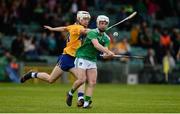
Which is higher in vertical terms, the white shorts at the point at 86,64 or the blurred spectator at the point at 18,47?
the white shorts at the point at 86,64

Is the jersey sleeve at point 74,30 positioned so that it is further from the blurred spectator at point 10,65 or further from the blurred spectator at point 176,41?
the blurred spectator at point 176,41

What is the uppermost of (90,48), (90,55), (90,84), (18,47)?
(90,48)

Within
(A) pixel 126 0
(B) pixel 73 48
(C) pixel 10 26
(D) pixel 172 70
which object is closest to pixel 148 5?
(A) pixel 126 0

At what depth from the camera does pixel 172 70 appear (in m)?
35.2

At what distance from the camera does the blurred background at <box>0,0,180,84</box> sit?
33.7 metres

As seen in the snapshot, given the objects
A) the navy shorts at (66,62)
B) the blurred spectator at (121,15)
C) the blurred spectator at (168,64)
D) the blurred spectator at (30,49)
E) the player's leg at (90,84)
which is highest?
the blurred spectator at (121,15)

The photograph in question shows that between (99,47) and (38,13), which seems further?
(38,13)

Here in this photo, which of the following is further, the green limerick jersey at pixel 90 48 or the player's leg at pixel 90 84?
the green limerick jersey at pixel 90 48

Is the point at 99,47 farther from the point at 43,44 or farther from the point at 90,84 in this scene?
the point at 43,44

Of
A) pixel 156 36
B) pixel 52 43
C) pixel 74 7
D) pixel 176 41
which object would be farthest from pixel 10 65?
pixel 176 41

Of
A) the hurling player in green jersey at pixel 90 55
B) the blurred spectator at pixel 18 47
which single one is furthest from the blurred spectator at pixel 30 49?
the hurling player in green jersey at pixel 90 55

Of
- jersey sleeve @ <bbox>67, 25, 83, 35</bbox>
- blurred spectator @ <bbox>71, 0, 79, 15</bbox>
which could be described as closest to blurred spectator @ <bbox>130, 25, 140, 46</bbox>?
blurred spectator @ <bbox>71, 0, 79, 15</bbox>

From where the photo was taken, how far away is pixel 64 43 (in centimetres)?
3412

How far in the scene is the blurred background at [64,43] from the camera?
3366 cm
